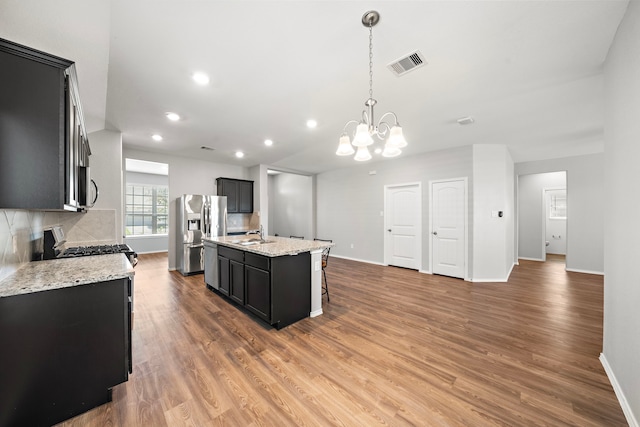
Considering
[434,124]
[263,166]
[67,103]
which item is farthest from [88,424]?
[263,166]

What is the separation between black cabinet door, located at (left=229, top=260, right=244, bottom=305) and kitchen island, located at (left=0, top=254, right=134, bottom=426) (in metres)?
1.43

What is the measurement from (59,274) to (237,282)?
1830 mm

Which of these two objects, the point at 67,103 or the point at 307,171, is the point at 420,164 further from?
the point at 67,103

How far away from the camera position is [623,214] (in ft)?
5.47

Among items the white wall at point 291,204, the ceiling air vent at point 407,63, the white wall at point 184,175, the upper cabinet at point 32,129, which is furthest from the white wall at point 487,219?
the white wall at point 184,175

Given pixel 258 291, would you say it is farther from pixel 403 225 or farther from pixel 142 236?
pixel 142 236

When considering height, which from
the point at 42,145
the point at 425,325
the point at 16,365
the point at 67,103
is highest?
the point at 67,103

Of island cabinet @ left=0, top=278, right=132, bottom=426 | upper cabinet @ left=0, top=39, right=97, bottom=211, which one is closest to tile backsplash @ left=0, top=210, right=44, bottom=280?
island cabinet @ left=0, top=278, right=132, bottom=426

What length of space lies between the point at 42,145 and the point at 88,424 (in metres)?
1.68

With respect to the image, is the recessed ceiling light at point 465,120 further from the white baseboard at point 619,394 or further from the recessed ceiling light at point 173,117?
the recessed ceiling light at point 173,117

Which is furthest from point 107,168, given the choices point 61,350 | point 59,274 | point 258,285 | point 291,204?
point 291,204

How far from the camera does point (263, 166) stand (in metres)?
6.52

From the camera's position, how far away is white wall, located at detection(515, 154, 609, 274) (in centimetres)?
532

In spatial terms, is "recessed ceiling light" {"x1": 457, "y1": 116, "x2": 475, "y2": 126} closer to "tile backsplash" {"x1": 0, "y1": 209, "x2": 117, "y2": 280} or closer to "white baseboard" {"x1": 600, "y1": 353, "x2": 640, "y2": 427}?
"white baseboard" {"x1": 600, "y1": 353, "x2": 640, "y2": 427}
